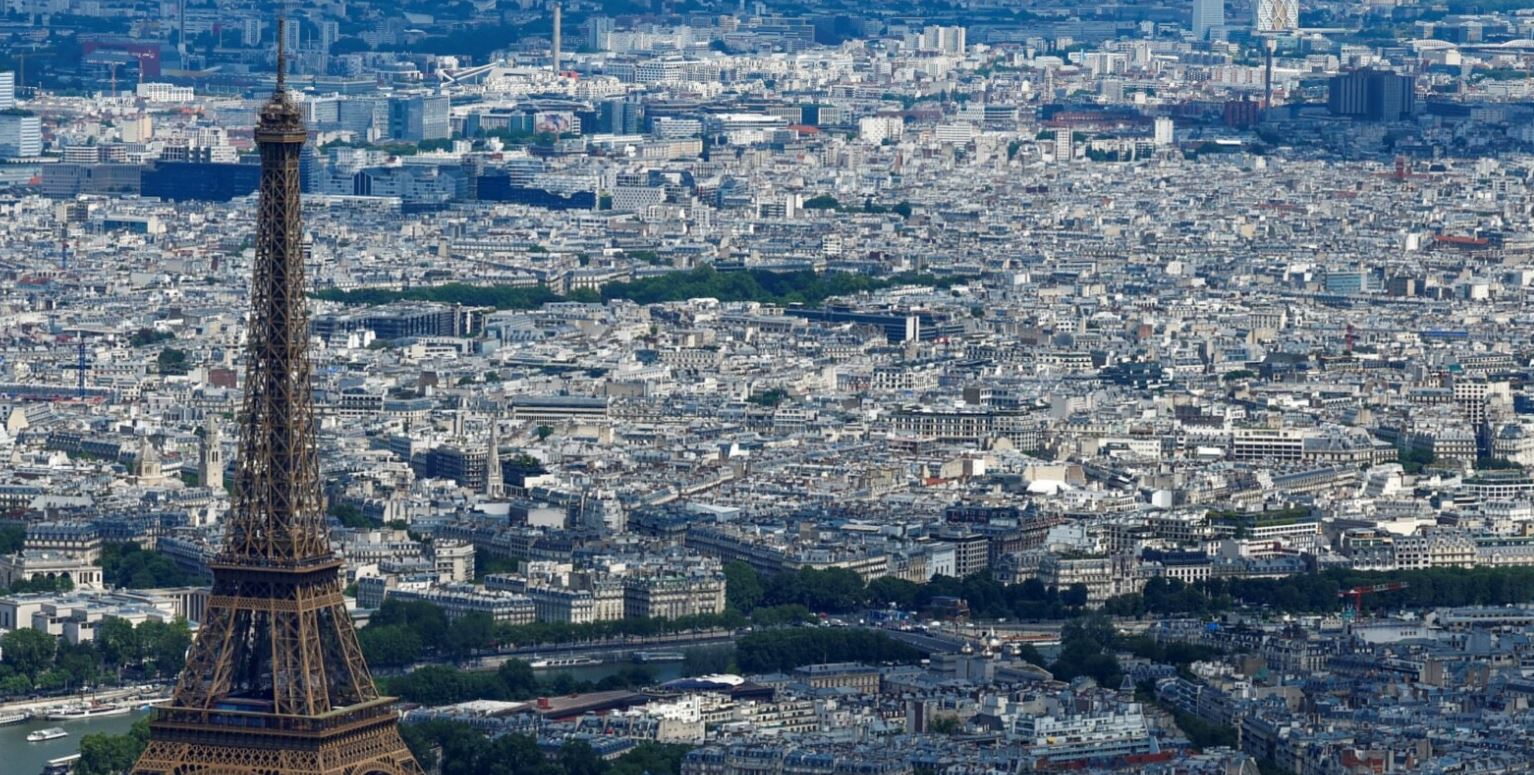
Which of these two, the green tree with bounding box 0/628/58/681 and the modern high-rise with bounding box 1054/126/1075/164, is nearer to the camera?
the green tree with bounding box 0/628/58/681

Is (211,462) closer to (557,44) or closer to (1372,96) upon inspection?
(1372,96)

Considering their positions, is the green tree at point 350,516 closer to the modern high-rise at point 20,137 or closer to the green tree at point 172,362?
the green tree at point 172,362

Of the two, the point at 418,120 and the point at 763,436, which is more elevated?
the point at 418,120

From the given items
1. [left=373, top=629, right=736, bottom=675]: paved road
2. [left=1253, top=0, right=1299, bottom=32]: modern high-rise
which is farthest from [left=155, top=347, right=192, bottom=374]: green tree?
[left=1253, top=0, right=1299, bottom=32]: modern high-rise

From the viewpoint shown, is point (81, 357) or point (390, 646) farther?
point (81, 357)

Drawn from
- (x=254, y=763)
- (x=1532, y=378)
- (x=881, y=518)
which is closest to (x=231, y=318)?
(x=1532, y=378)

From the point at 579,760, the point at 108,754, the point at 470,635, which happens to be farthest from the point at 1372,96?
the point at 108,754

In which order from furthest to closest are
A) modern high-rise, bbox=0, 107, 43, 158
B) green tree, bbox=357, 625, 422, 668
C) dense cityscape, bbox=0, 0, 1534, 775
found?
modern high-rise, bbox=0, 107, 43, 158 → green tree, bbox=357, 625, 422, 668 → dense cityscape, bbox=0, 0, 1534, 775

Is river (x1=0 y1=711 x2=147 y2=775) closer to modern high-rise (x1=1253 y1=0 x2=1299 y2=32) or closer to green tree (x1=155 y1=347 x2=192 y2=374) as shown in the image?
green tree (x1=155 y1=347 x2=192 y2=374)
